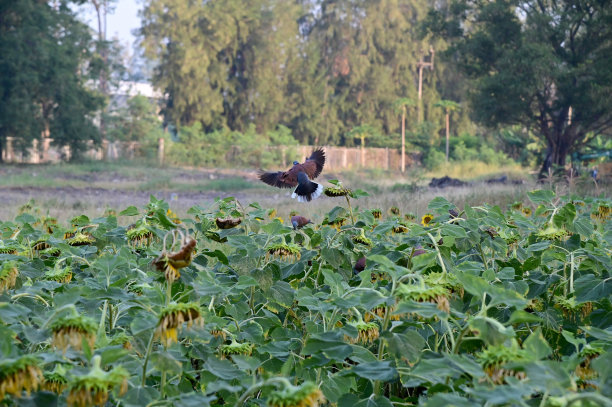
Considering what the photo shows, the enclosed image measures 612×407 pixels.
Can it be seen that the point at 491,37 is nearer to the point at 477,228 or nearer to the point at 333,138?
the point at 477,228

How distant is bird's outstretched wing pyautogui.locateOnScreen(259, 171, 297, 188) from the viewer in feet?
7.89

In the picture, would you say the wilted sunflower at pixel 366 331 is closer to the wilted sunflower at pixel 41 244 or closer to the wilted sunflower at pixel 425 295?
the wilted sunflower at pixel 425 295

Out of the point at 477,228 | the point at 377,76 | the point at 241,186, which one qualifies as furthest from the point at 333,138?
the point at 477,228

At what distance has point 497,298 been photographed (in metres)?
0.99

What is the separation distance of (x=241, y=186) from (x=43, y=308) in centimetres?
1718

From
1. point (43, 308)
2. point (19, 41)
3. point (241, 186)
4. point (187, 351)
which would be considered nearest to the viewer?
point (187, 351)

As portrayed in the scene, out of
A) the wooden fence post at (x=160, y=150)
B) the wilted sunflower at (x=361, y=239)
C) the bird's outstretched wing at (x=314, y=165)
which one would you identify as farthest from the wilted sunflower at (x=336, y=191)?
the wooden fence post at (x=160, y=150)

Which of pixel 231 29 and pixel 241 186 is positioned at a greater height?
pixel 231 29

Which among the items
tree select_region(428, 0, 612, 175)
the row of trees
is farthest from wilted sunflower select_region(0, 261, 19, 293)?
the row of trees

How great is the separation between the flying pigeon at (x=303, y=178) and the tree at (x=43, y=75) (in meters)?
24.3

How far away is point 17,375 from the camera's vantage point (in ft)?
2.80

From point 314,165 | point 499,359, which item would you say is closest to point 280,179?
point 314,165

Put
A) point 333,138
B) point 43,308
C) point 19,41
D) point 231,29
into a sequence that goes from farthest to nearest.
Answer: point 333,138, point 231,29, point 19,41, point 43,308

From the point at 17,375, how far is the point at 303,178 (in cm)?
151
